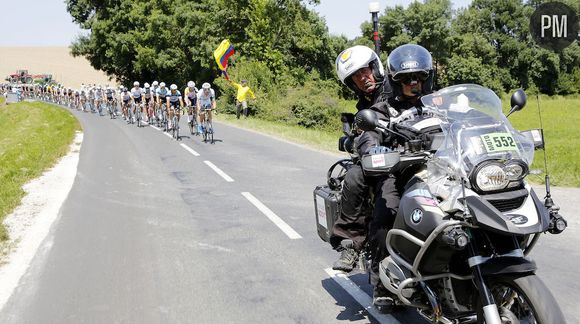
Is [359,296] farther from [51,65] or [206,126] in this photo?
[51,65]

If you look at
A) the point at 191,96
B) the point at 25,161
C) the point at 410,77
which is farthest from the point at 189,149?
the point at 410,77

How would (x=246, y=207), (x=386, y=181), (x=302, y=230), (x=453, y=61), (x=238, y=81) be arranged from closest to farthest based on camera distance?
1. (x=386, y=181)
2. (x=302, y=230)
3. (x=246, y=207)
4. (x=238, y=81)
5. (x=453, y=61)

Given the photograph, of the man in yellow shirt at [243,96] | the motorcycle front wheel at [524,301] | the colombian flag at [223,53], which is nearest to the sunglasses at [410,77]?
the motorcycle front wheel at [524,301]

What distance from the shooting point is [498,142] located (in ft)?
10.1

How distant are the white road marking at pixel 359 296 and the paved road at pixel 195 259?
32 mm

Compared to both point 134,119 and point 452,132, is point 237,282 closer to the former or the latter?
point 452,132

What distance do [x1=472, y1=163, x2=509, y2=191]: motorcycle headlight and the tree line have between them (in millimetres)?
26922

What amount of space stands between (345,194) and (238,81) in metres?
31.2

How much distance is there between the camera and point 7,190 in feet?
33.6

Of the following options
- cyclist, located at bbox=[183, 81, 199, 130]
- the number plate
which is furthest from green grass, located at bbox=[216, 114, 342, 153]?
the number plate

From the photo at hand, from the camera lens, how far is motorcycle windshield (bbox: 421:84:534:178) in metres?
3.06

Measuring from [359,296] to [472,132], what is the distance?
2.12 metres

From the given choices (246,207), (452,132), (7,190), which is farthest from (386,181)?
(7,190)

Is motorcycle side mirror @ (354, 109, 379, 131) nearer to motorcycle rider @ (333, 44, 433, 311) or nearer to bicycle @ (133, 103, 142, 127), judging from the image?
motorcycle rider @ (333, 44, 433, 311)
